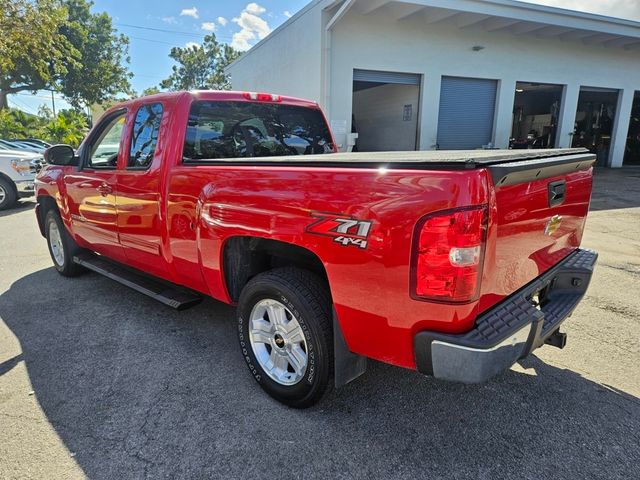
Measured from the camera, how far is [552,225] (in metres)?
2.55

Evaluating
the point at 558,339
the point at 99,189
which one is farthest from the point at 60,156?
the point at 558,339

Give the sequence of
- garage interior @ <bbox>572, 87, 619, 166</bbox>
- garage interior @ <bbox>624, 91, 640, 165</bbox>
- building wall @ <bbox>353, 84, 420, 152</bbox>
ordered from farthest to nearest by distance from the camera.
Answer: garage interior @ <bbox>624, 91, 640, 165</bbox>
garage interior @ <bbox>572, 87, 619, 166</bbox>
building wall @ <bbox>353, 84, 420, 152</bbox>

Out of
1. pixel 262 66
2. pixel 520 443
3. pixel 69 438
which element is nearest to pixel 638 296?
pixel 520 443

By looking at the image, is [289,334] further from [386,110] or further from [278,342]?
[386,110]

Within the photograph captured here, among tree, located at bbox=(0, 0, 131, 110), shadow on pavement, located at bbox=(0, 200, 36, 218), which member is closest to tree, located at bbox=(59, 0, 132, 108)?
tree, located at bbox=(0, 0, 131, 110)

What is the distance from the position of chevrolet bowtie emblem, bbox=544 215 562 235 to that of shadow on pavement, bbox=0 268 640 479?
109 cm

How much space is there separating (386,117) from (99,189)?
13217 millimetres

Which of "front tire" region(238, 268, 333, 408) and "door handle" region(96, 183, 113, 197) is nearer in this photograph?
"front tire" region(238, 268, 333, 408)

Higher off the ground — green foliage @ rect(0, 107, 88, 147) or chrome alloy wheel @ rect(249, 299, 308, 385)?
green foliage @ rect(0, 107, 88, 147)

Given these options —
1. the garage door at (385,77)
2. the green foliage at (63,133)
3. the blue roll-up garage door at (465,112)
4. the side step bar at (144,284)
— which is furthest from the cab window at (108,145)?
the green foliage at (63,133)

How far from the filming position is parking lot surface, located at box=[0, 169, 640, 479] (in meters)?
2.18

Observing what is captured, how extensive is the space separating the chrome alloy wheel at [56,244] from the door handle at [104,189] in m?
1.57

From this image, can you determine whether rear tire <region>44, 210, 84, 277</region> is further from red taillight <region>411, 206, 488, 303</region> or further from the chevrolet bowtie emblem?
the chevrolet bowtie emblem

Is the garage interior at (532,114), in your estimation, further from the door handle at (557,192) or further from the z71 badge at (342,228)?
the z71 badge at (342,228)
